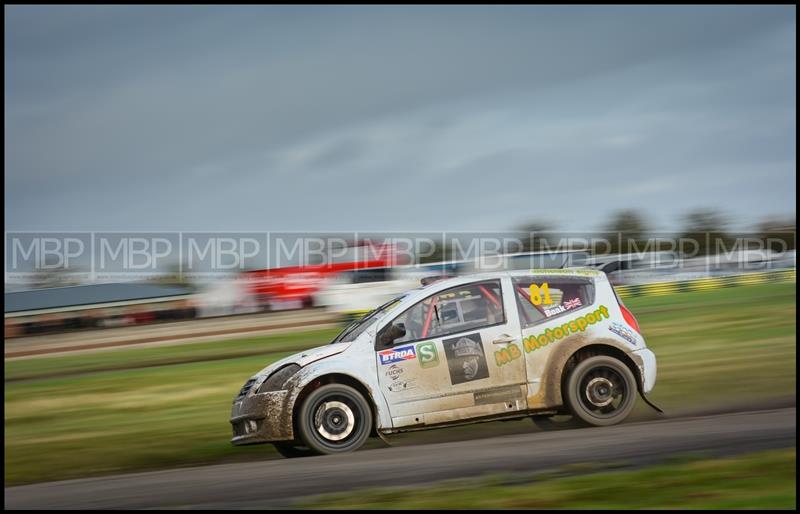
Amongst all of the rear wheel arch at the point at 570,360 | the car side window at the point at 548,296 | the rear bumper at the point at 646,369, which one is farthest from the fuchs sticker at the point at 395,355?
the rear bumper at the point at 646,369

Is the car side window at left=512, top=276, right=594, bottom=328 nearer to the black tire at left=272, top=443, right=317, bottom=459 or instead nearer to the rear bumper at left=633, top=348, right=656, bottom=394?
the rear bumper at left=633, top=348, right=656, bottom=394

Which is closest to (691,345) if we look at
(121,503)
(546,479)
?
(546,479)

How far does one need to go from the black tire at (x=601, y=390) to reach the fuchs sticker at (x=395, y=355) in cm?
154

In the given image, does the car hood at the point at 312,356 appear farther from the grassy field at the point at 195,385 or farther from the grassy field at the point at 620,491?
the grassy field at the point at 620,491

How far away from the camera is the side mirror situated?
8.91 m

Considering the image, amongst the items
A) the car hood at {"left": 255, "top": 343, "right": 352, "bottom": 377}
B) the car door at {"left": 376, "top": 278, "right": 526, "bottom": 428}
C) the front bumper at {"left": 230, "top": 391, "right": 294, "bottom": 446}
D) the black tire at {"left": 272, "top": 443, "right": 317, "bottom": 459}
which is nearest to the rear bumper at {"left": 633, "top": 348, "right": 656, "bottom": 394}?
the car door at {"left": 376, "top": 278, "right": 526, "bottom": 428}

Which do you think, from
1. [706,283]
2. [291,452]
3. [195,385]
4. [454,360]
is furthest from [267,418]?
[706,283]

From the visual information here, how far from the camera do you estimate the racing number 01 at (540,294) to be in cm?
933

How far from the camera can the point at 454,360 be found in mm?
8977

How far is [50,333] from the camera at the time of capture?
93.7 ft

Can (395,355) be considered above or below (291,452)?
above

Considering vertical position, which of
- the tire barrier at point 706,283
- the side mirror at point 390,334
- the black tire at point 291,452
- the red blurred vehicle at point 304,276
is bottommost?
the black tire at point 291,452

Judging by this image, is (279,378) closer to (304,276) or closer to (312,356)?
(312,356)

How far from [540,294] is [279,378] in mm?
2638
